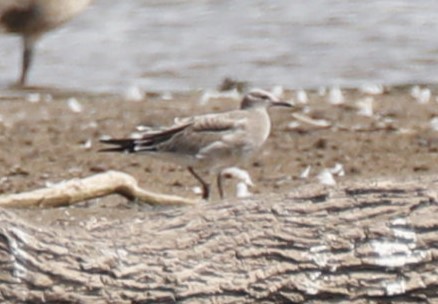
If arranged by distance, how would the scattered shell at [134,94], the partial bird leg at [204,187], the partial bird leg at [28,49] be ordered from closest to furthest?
1. the partial bird leg at [204,187]
2. the scattered shell at [134,94]
3. the partial bird leg at [28,49]

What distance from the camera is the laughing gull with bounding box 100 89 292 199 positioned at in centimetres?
866

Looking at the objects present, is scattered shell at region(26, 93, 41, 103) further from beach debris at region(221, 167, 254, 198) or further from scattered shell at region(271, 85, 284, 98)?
beach debris at region(221, 167, 254, 198)

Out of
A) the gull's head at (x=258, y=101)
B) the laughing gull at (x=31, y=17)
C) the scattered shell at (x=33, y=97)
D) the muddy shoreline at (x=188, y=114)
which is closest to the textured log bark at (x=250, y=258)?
the muddy shoreline at (x=188, y=114)

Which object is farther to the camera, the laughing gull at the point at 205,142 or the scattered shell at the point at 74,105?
the scattered shell at the point at 74,105

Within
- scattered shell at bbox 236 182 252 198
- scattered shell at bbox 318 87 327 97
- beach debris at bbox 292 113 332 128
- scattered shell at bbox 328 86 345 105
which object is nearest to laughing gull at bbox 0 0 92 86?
scattered shell at bbox 318 87 327 97

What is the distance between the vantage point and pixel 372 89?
11.5 meters

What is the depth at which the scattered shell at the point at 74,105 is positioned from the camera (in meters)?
11.0

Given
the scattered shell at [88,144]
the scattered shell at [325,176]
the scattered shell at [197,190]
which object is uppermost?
the scattered shell at [88,144]

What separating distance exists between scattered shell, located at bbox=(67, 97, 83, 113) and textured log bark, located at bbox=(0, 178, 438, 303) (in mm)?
6114

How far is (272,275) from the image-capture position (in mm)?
4758

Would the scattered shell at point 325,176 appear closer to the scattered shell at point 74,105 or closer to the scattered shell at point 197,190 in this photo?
the scattered shell at point 197,190

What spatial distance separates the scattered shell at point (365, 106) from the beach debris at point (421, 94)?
1.03ft

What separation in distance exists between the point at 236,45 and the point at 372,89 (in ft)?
8.68

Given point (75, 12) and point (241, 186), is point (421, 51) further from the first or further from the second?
point (241, 186)
